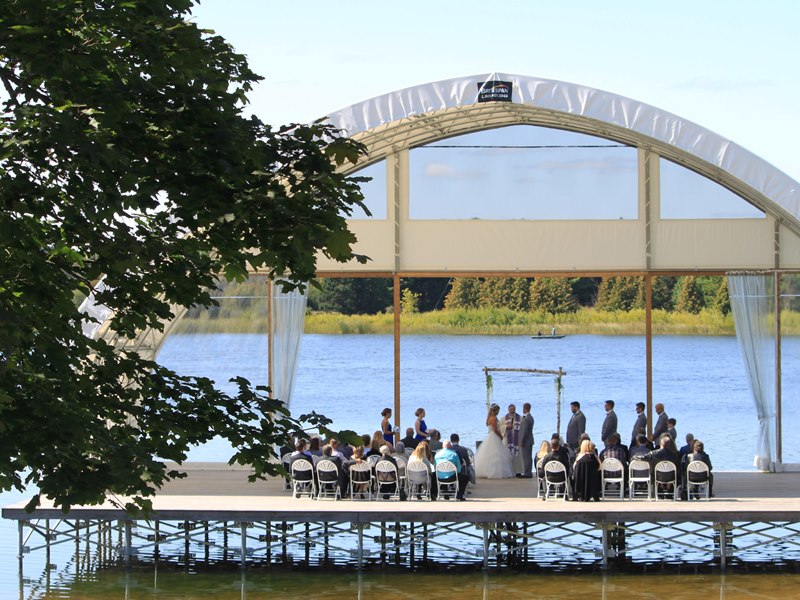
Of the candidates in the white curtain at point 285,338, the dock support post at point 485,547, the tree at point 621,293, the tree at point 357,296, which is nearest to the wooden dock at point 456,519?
the dock support post at point 485,547

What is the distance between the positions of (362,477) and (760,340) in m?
7.12

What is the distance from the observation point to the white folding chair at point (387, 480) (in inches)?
655

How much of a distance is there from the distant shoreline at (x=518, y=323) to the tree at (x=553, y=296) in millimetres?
408

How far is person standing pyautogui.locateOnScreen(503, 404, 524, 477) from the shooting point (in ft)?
64.2

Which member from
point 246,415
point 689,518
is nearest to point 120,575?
point 689,518

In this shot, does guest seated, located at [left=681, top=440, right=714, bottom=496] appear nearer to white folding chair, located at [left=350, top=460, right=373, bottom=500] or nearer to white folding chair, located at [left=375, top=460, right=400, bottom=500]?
white folding chair, located at [left=375, top=460, right=400, bottom=500]

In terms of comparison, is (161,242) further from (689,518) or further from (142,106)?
(689,518)

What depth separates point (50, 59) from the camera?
673 cm

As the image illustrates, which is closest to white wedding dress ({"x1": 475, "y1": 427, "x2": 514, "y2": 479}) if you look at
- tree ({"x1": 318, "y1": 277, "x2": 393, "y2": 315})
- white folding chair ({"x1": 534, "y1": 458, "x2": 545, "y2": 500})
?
white folding chair ({"x1": 534, "y1": 458, "x2": 545, "y2": 500})

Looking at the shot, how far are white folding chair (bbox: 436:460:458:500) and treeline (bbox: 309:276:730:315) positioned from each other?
132ft

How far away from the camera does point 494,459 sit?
1947cm

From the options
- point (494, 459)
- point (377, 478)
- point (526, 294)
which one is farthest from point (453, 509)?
point (526, 294)

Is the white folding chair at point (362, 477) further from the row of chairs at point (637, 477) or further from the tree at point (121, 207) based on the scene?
the tree at point (121, 207)

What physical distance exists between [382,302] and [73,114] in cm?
5354
